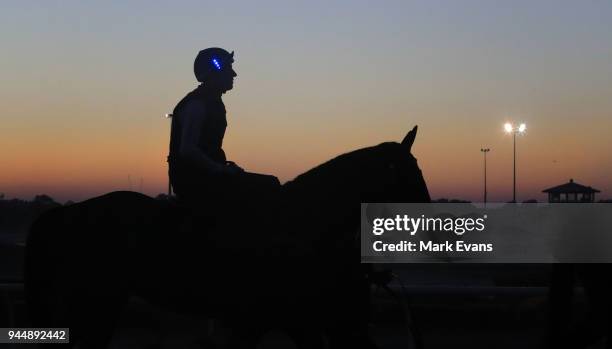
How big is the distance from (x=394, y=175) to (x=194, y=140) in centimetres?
147

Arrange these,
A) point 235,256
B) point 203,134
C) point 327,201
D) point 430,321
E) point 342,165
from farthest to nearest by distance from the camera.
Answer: point 430,321, point 203,134, point 342,165, point 327,201, point 235,256

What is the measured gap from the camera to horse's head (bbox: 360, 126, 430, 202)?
5480mm

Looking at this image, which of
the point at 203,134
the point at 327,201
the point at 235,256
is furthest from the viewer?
the point at 203,134

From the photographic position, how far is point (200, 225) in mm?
5559

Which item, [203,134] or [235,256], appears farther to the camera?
[203,134]

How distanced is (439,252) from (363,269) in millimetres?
943

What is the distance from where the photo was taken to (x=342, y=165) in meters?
5.64

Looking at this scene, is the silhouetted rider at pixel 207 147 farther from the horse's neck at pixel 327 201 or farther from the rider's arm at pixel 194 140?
the horse's neck at pixel 327 201

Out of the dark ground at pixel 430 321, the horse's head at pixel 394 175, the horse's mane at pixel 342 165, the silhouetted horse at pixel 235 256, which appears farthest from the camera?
the dark ground at pixel 430 321

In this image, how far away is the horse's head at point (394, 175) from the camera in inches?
216

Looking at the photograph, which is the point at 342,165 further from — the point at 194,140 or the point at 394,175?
the point at 194,140

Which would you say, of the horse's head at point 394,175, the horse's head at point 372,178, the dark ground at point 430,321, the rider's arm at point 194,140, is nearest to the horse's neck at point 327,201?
the horse's head at point 372,178

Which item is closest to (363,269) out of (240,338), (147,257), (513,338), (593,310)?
(240,338)

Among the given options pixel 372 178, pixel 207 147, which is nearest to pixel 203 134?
pixel 207 147
